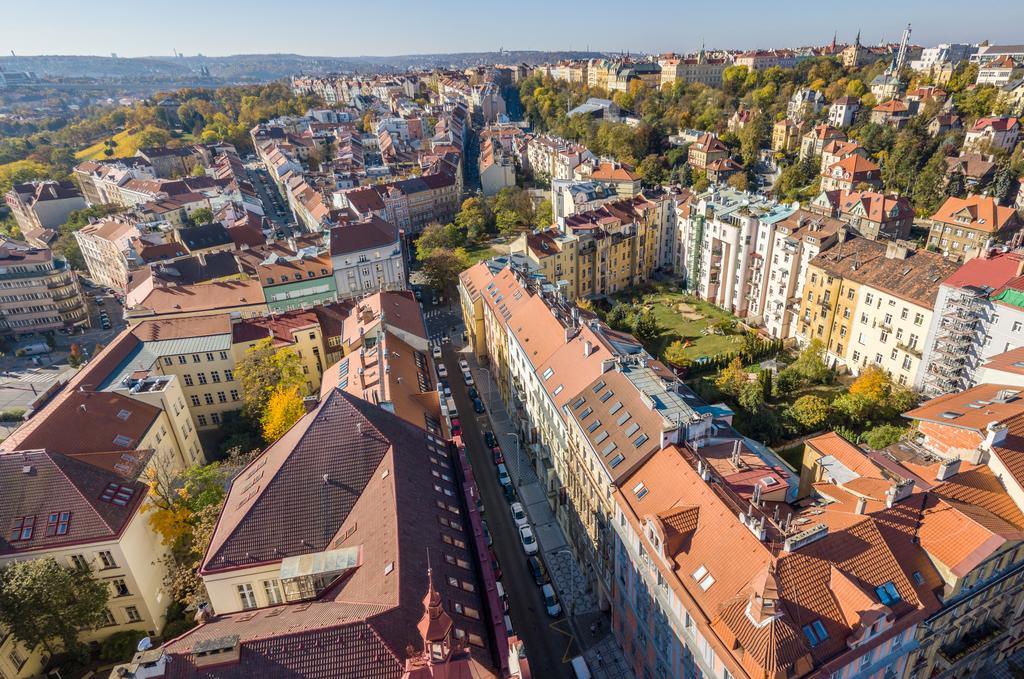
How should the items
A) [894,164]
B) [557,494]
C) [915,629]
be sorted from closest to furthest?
1. [915,629]
2. [557,494]
3. [894,164]

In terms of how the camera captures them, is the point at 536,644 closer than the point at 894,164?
Yes

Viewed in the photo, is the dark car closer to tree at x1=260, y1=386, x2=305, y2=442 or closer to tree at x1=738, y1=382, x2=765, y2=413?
tree at x1=260, y1=386, x2=305, y2=442

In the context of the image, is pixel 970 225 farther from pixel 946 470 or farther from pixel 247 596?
pixel 247 596

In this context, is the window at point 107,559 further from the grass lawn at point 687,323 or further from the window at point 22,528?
the grass lawn at point 687,323

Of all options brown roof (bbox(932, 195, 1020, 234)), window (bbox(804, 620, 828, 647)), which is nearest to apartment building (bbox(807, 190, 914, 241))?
brown roof (bbox(932, 195, 1020, 234))

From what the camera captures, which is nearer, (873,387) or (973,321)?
(973,321)

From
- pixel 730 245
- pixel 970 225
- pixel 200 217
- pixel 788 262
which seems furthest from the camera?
pixel 200 217

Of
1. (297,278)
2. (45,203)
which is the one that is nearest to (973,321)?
(297,278)

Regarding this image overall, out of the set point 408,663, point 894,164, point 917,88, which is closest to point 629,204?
point 894,164

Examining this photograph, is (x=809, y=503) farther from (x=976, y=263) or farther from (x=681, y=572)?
(x=976, y=263)
